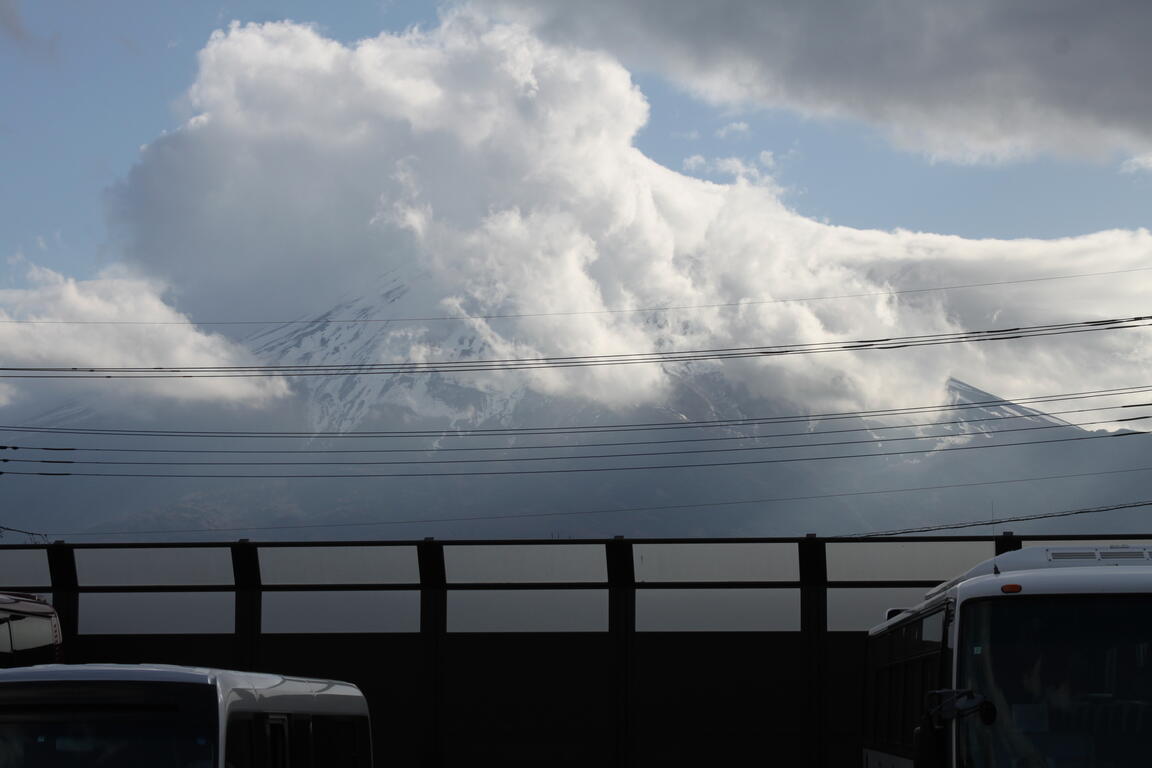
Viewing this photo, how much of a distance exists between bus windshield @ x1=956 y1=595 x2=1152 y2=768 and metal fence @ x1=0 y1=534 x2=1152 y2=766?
965cm

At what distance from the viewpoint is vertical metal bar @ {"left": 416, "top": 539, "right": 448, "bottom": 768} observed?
768 inches

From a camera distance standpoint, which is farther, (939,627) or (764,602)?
(764,602)

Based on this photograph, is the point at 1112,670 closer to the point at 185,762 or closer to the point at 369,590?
the point at 185,762

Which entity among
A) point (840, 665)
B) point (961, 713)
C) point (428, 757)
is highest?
point (961, 713)

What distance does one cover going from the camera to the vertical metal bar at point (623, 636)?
63.4 ft

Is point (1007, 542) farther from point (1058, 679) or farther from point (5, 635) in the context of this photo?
point (5, 635)

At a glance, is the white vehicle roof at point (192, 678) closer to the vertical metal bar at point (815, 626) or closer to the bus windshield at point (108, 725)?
the bus windshield at point (108, 725)

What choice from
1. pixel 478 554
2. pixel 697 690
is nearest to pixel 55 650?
pixel 478 554

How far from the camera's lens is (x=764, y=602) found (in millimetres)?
19562

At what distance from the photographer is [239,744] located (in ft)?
28.7

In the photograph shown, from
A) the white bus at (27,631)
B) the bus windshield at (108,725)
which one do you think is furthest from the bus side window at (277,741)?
the white bus at (27,631)

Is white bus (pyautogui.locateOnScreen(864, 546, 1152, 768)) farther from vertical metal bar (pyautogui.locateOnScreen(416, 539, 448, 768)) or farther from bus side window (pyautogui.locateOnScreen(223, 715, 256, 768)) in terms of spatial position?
vertical metal bar (pyautogui.locateOnScreen(416, 539, 448, 768))

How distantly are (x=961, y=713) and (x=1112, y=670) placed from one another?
3.86 feet

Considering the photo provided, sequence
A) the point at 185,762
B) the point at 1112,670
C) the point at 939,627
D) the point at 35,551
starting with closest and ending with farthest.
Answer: the point at 185,762 < the point at 1112,670 < the point at 939,627 < the point at 35,551
